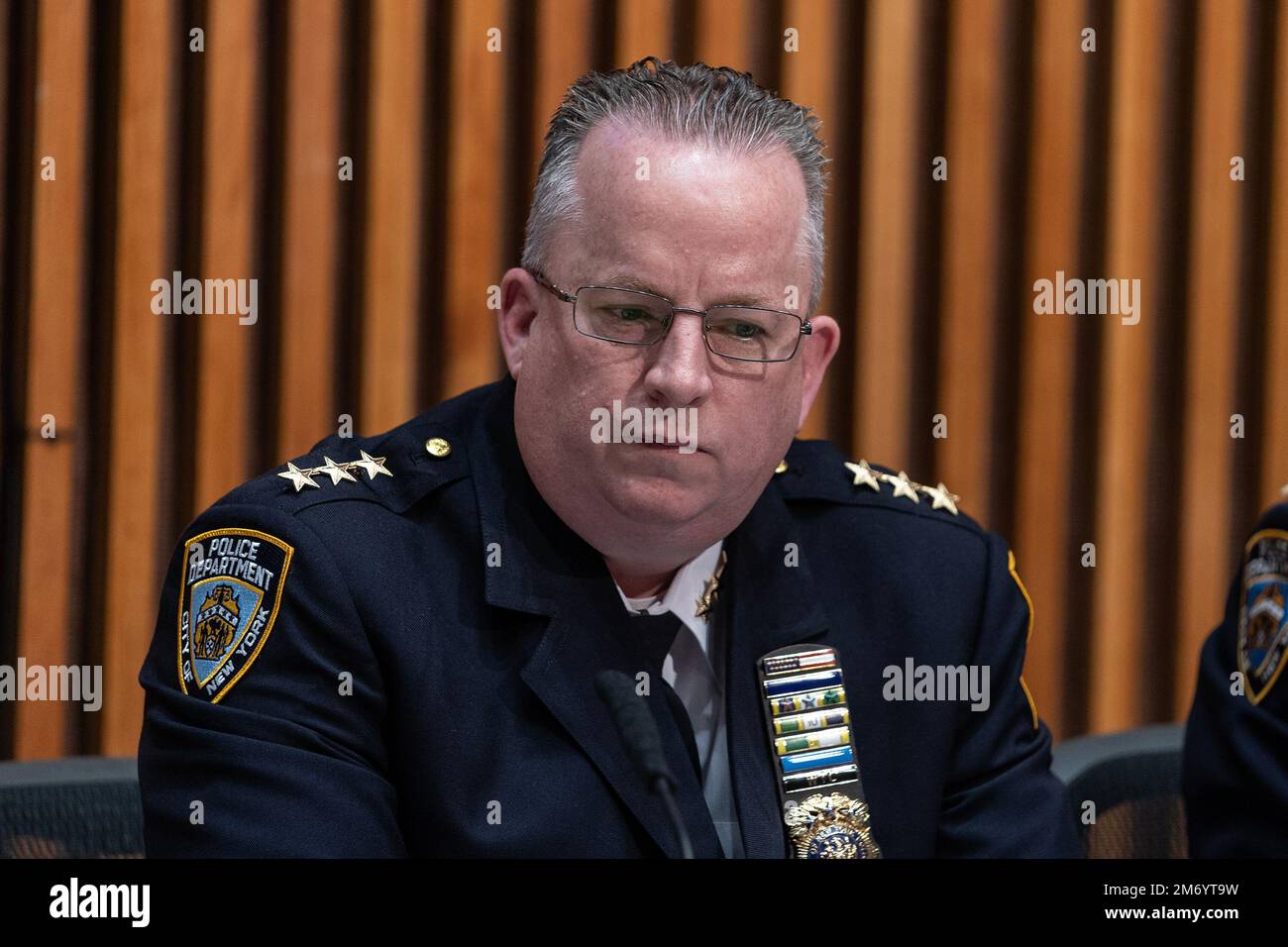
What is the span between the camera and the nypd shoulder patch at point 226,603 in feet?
4.38

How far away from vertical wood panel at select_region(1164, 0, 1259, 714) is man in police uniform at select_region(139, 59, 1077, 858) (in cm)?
122

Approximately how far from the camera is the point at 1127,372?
8.67ft

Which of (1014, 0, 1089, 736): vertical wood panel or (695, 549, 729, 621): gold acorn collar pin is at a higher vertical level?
(1014, 0, 1089, 736): vertical wood panel

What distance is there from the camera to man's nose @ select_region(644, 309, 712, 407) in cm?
134

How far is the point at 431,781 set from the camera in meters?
1.38

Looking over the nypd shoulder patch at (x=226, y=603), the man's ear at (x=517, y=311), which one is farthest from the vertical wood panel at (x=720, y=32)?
the nypd shoulder patch at (x=226, y=603)

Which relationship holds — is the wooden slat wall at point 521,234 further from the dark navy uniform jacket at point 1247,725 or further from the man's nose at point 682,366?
the man's nose at point 682,366

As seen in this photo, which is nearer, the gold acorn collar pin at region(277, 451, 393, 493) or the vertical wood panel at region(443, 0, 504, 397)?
the gold acorn collar pin at region(277, 451, 393, 493)

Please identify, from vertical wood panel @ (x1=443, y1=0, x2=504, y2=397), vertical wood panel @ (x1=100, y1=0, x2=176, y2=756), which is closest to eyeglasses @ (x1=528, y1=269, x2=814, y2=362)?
vertical wood panel @ (x1=443, y1=0, x2=504, y2=397)

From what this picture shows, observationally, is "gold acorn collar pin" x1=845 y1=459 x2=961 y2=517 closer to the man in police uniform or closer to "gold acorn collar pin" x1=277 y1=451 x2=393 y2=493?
the man in police uniform

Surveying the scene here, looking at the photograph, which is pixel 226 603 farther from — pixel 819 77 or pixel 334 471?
pixel 819 77

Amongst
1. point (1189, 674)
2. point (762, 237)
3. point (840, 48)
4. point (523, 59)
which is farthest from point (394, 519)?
point (1189, 674)
